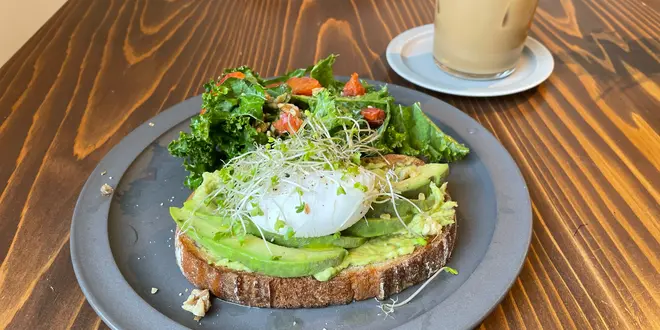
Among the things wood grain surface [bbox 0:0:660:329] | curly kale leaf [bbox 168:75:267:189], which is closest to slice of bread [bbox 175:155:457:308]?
wood grain surface [bbox 0:0:660:329]

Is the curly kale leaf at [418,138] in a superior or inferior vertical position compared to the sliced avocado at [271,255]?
inferior

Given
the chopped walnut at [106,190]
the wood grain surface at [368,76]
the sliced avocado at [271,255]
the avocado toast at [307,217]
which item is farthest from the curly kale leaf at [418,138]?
the chopped walnut at [106,190]

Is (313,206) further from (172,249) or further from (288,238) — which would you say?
(172,249)

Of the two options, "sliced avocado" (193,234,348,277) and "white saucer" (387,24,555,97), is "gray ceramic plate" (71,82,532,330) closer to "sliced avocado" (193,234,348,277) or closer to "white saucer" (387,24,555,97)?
"sliced avocado" (193,234,348,277)

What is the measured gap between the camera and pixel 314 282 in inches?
54.5

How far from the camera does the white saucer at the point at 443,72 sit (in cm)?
225

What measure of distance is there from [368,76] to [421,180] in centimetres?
97

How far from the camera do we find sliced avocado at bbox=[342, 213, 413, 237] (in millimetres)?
1462

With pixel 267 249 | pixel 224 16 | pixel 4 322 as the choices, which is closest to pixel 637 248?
pixel 267 249

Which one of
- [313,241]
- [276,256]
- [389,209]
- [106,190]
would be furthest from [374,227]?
[106,190]

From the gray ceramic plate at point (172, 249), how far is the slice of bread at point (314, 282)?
3cm

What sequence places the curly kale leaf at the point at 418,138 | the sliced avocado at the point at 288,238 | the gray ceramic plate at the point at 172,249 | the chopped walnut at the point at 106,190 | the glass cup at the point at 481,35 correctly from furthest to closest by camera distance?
the glass cup at the point at 481,35 < the curly kale leaf at the point at 418,138 < the chopped walnut at the point at 106,190 < the sliced avocado at the point at 288,238 < the gray ceramic plate at the point at 172,249

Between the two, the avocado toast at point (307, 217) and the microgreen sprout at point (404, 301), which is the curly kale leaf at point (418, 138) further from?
the microgreen sprout at point (404, 301)

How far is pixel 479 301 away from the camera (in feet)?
4.25
